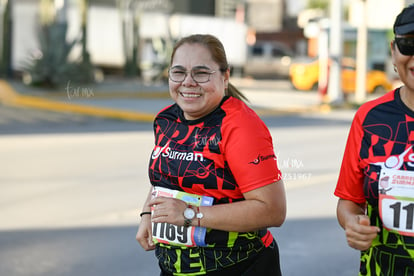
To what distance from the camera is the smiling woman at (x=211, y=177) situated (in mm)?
2723

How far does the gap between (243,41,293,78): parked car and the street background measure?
20.9 m

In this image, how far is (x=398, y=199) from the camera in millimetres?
2406

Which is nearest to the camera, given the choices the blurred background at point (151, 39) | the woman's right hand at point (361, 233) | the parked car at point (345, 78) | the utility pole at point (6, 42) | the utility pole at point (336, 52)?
the woman's right hand at point (361, 233)

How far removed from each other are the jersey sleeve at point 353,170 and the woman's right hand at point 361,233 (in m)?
0.17

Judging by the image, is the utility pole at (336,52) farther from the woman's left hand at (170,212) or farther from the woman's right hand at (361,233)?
the woman's right hand at (361,233)

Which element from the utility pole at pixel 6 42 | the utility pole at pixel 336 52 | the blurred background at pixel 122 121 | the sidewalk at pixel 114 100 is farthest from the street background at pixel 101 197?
the utility pole at pixel 6 42

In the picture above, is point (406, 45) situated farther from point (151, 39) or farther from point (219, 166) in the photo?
point (151, 39)

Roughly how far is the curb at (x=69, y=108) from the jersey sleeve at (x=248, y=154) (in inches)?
551

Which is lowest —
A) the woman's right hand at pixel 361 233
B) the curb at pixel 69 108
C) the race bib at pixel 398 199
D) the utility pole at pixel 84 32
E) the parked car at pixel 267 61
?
the parked car at pixel 267 61

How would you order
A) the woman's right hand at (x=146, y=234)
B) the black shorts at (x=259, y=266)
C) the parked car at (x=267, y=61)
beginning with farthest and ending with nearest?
the parked car at (x=267, y=61)
the woman's right hand at (x=146, y=234)
the black shorts at (x=259, y=266)

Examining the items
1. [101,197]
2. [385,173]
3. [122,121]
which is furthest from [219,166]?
[122,121]

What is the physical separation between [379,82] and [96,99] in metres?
11.9

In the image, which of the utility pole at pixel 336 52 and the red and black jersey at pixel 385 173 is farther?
the utility pole at pixel 336 52

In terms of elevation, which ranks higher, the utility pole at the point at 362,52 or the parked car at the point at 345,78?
the utility pole at the point at 362,52
